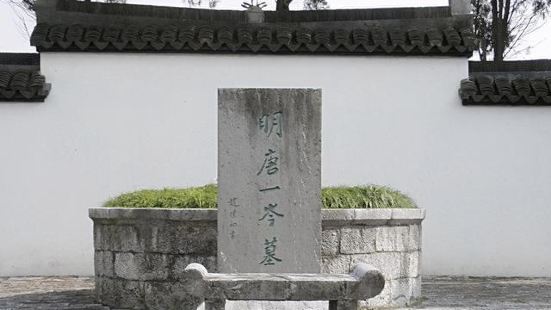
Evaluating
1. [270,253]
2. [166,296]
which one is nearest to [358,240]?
[270,253]

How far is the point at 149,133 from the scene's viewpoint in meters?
13.0

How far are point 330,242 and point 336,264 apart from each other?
22cm

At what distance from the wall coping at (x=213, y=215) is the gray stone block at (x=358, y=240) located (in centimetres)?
8

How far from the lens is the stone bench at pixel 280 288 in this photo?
5512 mm

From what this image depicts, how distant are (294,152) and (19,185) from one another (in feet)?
19.2

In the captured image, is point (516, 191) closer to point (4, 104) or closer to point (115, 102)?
point (115, 102)

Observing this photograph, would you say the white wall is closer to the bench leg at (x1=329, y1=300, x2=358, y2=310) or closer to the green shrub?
the green shrub

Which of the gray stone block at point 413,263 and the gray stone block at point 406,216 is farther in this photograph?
the gray stone block at point 413,263

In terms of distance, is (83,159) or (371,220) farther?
(83,159)

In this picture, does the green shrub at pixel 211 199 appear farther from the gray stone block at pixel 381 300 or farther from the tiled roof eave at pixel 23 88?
the tiled roof eave at pixel 23 88

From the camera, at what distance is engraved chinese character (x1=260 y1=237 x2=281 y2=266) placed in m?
8.16

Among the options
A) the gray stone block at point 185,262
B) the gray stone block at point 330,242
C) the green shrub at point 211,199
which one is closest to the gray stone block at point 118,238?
the green shrub at point 211,199

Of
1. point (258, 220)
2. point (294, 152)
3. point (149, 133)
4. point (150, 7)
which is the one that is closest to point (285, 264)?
point (258, 220)

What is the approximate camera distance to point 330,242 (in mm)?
8891
